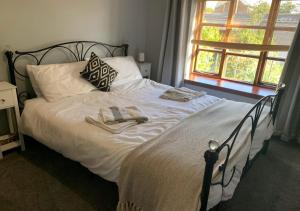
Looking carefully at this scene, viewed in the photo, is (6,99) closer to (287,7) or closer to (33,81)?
(33,81)

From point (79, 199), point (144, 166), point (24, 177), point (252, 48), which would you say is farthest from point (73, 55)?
point (252, 48)

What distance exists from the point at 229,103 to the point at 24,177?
2.12 m

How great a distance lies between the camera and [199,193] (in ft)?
3.91

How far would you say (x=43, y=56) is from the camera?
2637 mm

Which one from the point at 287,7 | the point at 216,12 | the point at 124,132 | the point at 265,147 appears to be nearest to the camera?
the point at 124,132

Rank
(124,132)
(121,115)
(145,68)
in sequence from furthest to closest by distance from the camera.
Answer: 1. (145,68)
2. (121,115)
3. (124,132)

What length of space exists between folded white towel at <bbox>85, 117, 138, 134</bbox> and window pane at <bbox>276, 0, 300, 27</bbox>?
2495 mm

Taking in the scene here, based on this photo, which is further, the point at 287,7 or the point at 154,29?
the point at 154,29

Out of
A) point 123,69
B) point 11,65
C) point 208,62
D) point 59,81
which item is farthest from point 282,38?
point 11,65

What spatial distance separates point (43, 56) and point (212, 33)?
2417 mm

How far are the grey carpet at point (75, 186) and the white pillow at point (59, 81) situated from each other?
647mm

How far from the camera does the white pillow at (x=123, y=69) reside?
294cm

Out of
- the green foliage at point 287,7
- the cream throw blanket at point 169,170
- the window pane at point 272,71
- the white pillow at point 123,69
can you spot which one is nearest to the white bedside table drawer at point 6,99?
the white pillow at point 123,69

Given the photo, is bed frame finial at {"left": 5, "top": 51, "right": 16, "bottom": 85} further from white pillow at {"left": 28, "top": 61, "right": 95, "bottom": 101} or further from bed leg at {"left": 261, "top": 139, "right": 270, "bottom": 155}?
bed leg at {"left": 261, "top": 139, "right": 270, "bottom": 155}
